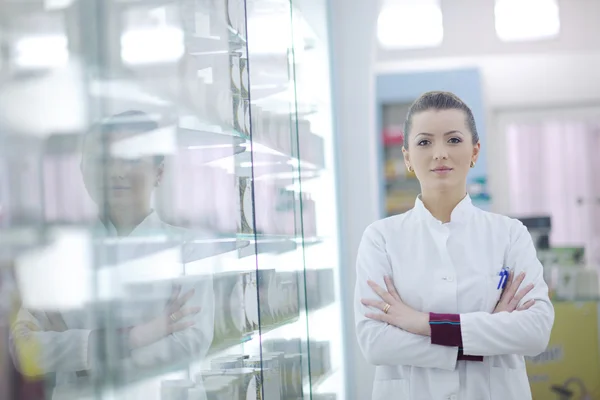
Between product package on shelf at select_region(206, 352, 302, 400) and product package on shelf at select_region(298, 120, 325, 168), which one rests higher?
product package on shelf at select_region(298, 120, 325, 168)

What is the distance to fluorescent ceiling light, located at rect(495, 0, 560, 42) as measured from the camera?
520 centimetres

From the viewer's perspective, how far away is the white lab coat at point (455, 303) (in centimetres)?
168

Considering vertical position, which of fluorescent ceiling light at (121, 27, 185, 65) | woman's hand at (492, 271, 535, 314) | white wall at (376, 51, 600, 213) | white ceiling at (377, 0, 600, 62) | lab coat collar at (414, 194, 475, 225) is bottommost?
woman's hand at (492, 271, 535, 314)

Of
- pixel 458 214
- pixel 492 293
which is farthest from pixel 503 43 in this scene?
pixel 492 293

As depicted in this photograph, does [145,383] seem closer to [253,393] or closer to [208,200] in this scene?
[208,200]

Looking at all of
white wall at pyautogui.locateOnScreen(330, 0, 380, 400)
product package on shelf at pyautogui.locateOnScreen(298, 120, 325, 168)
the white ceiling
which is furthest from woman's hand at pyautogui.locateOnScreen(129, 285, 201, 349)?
the white ceiling

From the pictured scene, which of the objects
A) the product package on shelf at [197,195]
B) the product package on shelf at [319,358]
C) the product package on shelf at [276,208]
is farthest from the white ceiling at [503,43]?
the product package on shelf at [197,195]

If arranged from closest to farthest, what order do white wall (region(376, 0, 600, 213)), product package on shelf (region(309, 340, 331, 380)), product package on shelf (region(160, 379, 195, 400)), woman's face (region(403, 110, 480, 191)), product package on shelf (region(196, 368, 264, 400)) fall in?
product package on shelf (region(160, 379, 195, 400)) < product package on shelf (region(196, 368, 264, 400)) < woman's face (region(403, 110, 480, 191)) < product package on shelf (region(309, 340, 331, 380)) < white wall (region(376, 0, 600, 213))

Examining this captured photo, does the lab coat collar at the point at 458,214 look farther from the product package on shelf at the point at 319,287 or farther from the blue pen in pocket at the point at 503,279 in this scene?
the product package on shelf at the point at 319,287

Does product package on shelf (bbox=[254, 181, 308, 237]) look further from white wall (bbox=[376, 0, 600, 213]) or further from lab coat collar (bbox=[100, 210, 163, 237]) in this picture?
white wall (bbox=[376, 0, 600, 213])

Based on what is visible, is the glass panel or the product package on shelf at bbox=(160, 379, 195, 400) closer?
the product package on shelf at bbox=(160, 379, 195, 400)

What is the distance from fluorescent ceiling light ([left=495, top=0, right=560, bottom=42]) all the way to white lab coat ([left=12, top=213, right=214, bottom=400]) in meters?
4.47

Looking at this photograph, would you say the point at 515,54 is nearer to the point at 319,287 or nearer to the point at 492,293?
the point at 319,287

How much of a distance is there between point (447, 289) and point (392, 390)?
27 centimetres
